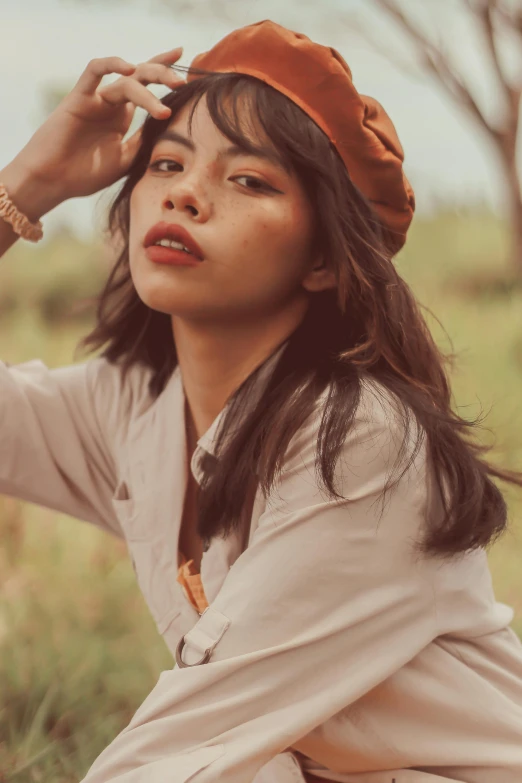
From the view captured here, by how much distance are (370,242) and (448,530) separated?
0.35 m

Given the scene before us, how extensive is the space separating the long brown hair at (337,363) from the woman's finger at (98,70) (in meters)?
0.07

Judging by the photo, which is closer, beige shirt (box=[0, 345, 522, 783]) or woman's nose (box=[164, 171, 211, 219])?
beige shirt (box=[0, 345, 522, 783])

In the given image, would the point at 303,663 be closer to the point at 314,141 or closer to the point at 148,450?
the point at 148,450

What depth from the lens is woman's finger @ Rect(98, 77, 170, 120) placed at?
1187mm

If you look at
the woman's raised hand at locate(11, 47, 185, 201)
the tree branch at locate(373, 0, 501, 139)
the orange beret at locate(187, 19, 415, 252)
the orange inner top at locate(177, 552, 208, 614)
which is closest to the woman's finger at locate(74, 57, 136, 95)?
the woman's raised hand at locate(11, 47, 185, 201)

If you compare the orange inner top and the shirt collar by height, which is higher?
the shirt collar

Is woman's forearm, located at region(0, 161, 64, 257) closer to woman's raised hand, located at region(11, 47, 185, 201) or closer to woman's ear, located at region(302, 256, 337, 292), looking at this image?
woman's raised hand, located at region(11, 47, 185, 201)

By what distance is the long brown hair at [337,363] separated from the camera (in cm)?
112

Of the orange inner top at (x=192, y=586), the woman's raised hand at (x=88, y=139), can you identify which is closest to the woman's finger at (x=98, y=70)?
the woman's raised hand at (x=88, y=139)

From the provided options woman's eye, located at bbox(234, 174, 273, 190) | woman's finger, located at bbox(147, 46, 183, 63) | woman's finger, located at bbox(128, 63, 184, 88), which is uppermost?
woman's finger, located at bbox(147, 46, 183, 63)

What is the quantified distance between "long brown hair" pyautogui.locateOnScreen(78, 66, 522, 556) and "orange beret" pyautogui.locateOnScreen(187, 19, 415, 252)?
0.01 metres

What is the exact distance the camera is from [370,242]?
1.20m

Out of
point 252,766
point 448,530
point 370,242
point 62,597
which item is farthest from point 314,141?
point 62,597

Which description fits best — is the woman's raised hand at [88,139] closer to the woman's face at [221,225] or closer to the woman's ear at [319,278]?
the woman's face at [221,225]
